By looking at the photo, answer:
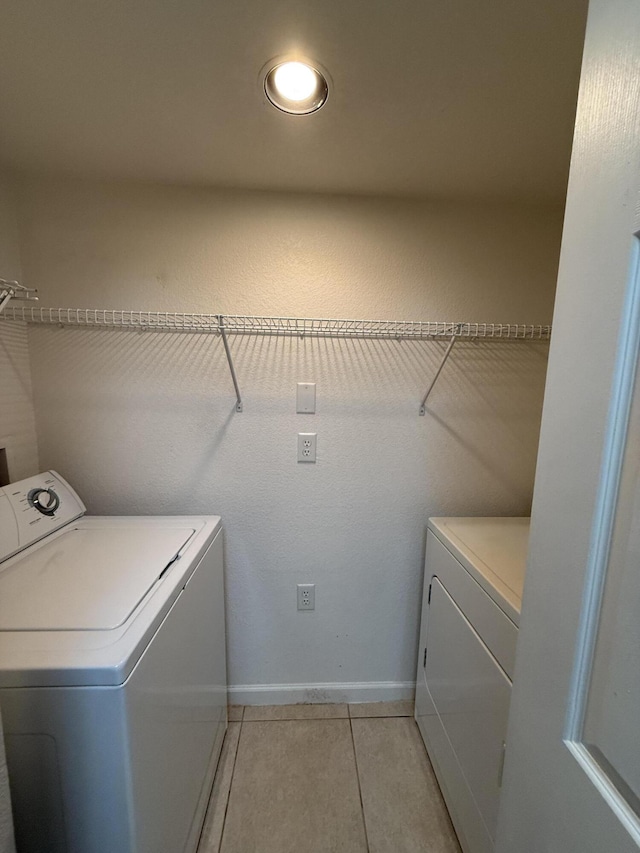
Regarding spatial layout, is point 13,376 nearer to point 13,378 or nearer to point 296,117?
point 13,378

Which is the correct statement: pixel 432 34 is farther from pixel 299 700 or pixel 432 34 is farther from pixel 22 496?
pixel 299 700

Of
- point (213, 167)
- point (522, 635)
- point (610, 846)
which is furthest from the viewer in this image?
point (213, 167)

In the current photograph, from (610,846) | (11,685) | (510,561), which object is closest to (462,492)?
(510,561)

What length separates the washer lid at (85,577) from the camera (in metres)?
0.82

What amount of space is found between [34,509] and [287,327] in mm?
1167

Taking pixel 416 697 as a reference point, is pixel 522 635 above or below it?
above

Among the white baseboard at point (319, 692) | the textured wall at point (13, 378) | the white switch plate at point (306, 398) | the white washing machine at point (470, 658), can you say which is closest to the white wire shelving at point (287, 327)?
the textured wall at point (13, 378)

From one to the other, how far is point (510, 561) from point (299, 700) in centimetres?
129

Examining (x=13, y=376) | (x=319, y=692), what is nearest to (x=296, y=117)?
(x=13, y=376)

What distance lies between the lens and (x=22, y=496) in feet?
4.08

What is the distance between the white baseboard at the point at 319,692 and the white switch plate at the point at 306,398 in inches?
53.5

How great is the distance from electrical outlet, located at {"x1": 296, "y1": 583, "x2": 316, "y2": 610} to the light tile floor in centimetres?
51

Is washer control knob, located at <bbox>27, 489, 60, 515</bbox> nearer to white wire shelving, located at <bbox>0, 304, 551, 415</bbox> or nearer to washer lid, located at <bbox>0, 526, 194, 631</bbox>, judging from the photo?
washer lid, located at <bbox>0, 526, 194, 631</bbox>

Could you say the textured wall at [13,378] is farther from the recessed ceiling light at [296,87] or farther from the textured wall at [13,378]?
the recessed ceiling light at [296,87]
